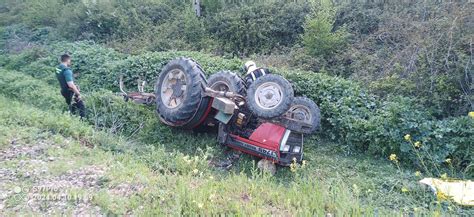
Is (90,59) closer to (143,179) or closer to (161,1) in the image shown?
(161,1)

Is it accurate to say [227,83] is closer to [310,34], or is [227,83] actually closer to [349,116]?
[349,116]

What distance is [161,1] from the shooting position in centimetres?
1627

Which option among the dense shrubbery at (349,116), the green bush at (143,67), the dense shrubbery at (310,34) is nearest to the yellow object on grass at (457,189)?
the dense shrubbery at (349,116)

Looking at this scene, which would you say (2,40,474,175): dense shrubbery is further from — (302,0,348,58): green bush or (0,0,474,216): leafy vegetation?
(302,0,348,58): green bush

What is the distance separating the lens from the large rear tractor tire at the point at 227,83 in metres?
7.12

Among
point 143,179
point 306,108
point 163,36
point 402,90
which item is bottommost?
point 143,179

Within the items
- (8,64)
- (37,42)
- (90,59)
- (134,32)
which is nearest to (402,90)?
(90,59)

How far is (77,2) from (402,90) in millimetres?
14765

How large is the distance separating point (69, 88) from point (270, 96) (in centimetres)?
454

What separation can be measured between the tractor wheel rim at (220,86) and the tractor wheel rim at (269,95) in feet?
3.06

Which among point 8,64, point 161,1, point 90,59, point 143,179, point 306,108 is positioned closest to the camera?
point 143,179

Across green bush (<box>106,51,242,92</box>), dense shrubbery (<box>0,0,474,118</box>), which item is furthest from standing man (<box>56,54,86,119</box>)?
dense shrubbery (<box>0,0,474,118</box>)

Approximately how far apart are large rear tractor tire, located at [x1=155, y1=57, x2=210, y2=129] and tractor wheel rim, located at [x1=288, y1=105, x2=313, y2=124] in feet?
4.90

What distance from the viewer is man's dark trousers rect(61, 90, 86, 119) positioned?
8.50 meters
